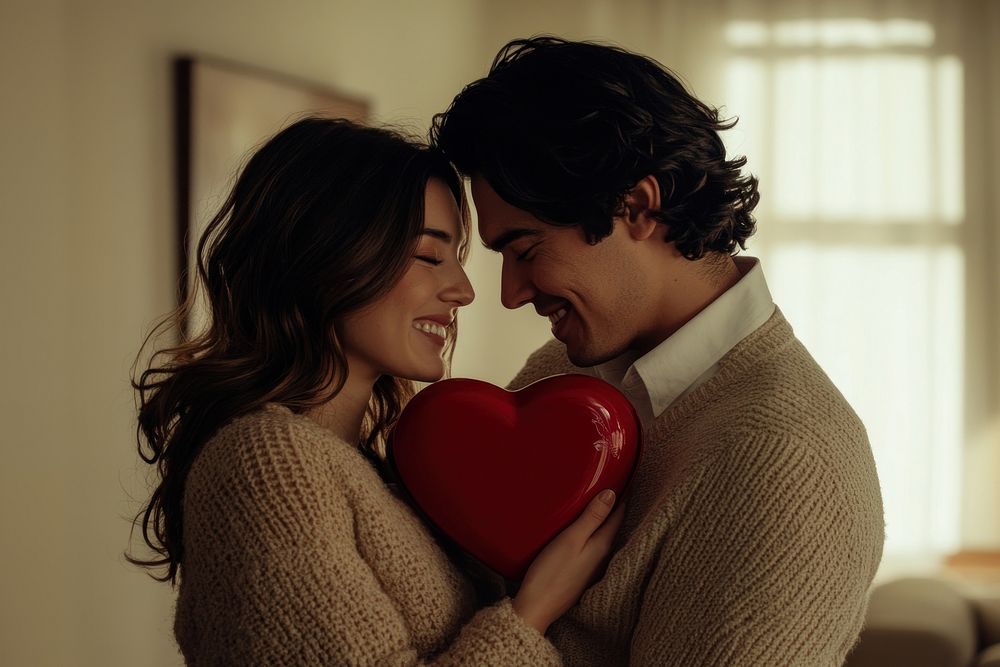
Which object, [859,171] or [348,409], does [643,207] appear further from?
[859,171]

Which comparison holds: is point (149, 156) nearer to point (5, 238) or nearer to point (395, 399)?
point (5, 238)

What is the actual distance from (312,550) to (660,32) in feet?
12.0

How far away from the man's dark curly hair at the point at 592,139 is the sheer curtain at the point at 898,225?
9.43ft

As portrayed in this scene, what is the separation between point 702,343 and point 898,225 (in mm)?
3162

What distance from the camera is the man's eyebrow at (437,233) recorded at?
4.70ft

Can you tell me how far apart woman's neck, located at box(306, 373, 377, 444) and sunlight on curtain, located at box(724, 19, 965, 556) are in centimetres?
306

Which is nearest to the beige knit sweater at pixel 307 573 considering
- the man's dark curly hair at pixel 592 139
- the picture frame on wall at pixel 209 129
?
the man's dark curly hair at pixel 592 139

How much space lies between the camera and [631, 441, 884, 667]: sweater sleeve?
108 centimetres

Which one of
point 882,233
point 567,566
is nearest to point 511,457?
point 567,566

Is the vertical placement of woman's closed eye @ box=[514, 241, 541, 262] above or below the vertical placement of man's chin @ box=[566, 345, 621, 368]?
→ above

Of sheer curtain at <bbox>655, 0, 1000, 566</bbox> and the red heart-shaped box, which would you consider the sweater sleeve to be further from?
sheer curtain at <bbox>655, 0, 1000, 566</bbox>

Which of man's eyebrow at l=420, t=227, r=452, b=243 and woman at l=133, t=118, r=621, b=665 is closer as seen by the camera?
woman at l=133, t=118, r=621, b=665

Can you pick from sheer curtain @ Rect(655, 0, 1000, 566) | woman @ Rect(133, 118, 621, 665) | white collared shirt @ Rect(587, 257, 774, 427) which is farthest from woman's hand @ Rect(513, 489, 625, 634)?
sheer curtain @ Rect(655, 0, 1000, 566)

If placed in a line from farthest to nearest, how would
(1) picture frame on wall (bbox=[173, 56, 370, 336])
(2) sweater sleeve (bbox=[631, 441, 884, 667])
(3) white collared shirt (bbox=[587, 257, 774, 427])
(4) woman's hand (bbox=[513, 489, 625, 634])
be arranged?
(1) picture frame on wall (bbox=[173, 56, 370, 336]) → (3) white collared shirt (bbox=[587, 257, 774, 427]) → (4) woman's hand (bbox=[513, 489, 625, 634]) → (2) sweater sleeve (bbox=[631, 441, 884, 667])
